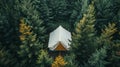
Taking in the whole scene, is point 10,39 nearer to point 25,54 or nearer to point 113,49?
point 25,54

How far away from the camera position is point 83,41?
88.7ft

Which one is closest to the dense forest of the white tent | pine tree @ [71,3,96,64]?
pine tree @ [71,3,96,64]

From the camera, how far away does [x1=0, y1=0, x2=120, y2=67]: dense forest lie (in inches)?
1051

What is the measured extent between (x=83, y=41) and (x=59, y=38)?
4.64 metres

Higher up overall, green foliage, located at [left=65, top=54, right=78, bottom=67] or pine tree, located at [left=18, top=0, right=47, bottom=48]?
pine tree, located at [left=18, top=0, right=47, bottom=48]

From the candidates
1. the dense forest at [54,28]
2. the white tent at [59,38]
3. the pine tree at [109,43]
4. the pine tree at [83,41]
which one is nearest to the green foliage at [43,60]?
the dense forest at [54,28]

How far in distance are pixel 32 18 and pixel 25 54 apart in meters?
5.45

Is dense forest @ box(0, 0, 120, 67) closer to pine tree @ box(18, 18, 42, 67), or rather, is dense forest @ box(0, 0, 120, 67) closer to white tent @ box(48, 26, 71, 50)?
pine tree @ box(18, 18, 42, 67)

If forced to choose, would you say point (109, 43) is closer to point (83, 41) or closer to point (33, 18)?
Answer: point (83, 41)

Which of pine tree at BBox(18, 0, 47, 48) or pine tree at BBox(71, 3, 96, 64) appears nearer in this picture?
pine tree at BBox(71, 3, 96, 64)

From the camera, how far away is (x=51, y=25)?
112ft

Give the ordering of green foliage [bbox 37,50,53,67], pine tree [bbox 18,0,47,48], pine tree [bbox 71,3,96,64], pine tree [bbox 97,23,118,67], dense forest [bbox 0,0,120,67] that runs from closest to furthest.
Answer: green foliage [bbox 37,50,53,67] → dense forest [bbox 0,0,120,67] → pine tree [bbox 71,3,96,64] → pine tree [bbox 97,23,118,67] → pine tree [bbox 18,0,47,48]

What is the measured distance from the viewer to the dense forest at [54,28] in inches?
1051

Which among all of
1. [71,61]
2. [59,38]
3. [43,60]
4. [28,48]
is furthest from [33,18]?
[71,61]
